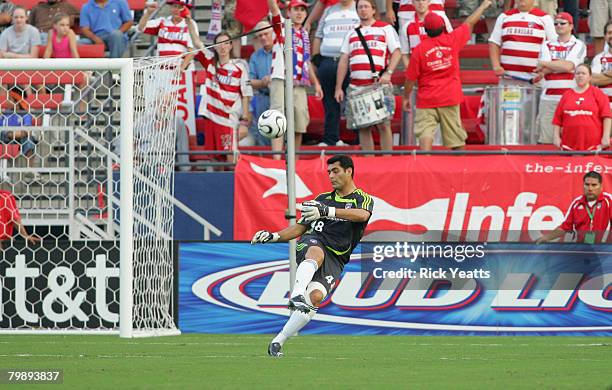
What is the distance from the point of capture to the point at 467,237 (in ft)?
54.0

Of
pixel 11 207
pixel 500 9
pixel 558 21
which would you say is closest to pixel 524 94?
pixel 558 21

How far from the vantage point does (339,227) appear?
11.7m

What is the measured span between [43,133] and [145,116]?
2549 mm

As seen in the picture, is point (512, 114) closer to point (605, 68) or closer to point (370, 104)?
point (605, 68)

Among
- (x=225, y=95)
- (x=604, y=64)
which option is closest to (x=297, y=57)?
(x=225, y=95)

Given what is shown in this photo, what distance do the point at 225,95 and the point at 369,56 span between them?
2.21m

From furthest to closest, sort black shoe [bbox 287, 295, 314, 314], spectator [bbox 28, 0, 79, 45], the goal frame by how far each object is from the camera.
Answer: spectator [bbox 28, 0, 79, 45]
the goal frame
black shoe [bbox 287, 295, 314, 314]

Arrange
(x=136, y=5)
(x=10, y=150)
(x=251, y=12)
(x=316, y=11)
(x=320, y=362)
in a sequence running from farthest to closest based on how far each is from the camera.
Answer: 1. (x=136, y=5)
2. (x=316, y=11)
3. (x=251, y=12)
4. (x=10, y=150)
5. (x=320, y=362)

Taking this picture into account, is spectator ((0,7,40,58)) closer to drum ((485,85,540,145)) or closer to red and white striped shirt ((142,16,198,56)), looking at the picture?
red and white striped shirt ((142,16,198,56))

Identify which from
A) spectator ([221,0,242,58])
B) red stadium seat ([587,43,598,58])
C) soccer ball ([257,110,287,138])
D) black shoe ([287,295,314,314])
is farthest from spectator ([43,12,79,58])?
black shoe ([287,295,314,314])

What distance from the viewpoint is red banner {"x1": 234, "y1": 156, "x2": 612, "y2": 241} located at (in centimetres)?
1691

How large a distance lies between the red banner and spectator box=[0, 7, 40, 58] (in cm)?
402

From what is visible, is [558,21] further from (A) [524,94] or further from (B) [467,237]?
(B) [467,237]

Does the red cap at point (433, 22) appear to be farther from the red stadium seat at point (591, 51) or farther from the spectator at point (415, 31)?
the red stadium seat at point (591, 51)
